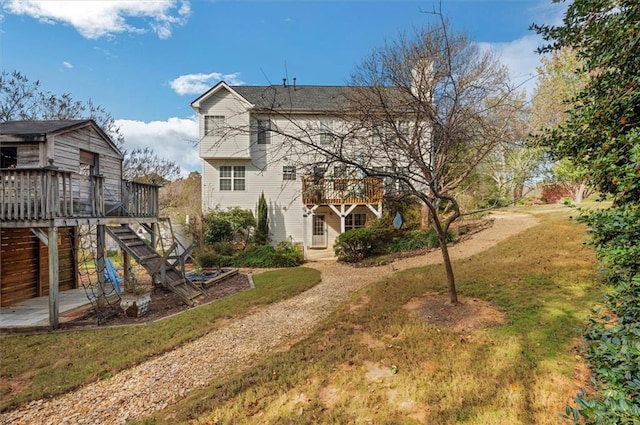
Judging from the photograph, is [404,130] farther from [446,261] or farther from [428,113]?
[446,261]

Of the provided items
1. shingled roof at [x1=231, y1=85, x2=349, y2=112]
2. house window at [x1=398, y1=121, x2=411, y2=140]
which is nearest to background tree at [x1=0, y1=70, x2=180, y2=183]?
shingled roof at [x1=231, y1=85, x2=349, y2=112]

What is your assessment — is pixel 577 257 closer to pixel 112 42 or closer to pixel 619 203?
pixel 619 203

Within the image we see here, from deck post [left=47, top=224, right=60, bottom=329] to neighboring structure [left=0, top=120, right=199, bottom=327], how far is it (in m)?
0.02

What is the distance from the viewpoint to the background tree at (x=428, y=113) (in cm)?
566

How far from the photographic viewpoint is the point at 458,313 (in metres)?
5.43

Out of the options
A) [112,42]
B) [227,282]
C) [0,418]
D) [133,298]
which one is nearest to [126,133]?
[112,42]

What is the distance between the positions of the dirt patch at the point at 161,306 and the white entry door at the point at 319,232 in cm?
765

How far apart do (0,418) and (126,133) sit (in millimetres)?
20308

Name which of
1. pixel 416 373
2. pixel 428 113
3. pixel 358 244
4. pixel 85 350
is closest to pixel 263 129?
pixel 428 113

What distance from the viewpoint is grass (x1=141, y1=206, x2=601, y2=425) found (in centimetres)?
318

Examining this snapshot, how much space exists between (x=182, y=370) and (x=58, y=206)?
203 inches

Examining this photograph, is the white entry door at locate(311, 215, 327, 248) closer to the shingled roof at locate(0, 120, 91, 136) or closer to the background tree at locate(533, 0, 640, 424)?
the shingled roof at locate(0, 120, 91, 136)

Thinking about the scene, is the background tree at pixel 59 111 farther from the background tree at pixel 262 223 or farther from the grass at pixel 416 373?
the grass at pixel 416 373

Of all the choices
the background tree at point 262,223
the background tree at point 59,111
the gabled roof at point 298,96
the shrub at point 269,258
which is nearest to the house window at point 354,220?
the background tree at point 262,223
